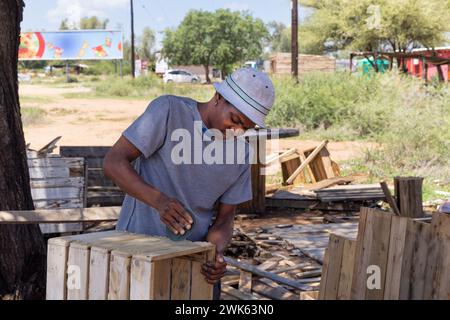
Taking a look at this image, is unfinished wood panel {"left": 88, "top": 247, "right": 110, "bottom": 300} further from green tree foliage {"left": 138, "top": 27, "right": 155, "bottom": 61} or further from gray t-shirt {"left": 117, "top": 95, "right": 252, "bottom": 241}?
green tree foliage {"left": 138, "top": 27, "right": 155, "bottom": 61}

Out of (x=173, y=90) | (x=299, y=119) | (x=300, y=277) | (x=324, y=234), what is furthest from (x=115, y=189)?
(x=173, y=90)

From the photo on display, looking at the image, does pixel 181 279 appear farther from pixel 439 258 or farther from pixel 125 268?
pixel 439 258

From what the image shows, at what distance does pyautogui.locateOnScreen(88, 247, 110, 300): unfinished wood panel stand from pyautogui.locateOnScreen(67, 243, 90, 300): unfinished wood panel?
0.02 m

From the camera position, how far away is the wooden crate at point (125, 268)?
2395 mm

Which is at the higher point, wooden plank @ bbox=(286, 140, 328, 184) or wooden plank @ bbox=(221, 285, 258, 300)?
wooden plank @ bbox=(286, 140, 328, 184)

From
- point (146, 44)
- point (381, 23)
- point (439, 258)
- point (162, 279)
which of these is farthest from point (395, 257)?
point (146, 44)

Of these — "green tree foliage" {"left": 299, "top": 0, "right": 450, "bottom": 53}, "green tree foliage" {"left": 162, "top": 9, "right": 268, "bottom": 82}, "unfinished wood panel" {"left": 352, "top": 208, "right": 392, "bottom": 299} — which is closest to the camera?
"unfinished wood panel" {"left": 352, "top": 208, "right": 392, "bottom": 299}

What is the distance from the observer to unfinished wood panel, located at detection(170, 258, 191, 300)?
2.63m

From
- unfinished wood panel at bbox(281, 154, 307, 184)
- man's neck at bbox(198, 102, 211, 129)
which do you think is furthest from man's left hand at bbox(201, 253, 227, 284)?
unfinished wood panel at bbox(281, 154, 307, 184)

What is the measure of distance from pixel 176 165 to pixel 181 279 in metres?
0.48

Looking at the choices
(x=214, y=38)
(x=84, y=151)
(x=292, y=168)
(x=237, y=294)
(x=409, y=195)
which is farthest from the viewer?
(x=214, y=38)

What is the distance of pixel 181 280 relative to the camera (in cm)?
267

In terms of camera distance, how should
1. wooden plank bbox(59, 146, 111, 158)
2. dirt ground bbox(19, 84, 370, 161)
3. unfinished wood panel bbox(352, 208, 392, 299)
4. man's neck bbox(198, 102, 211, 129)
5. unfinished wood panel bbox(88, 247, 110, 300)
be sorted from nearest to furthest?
unfinished wood panel bbox(88, 247, 110, 300), man's neck bbox(198, 102, 211, 129), unfinished wood panel bbox(352, 208, 392, 299), wooden plank bbox(59, 146, 111, 158), dirt ground bbox(19, 84, 370, 161)

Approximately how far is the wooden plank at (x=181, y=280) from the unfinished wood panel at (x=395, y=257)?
137cm
